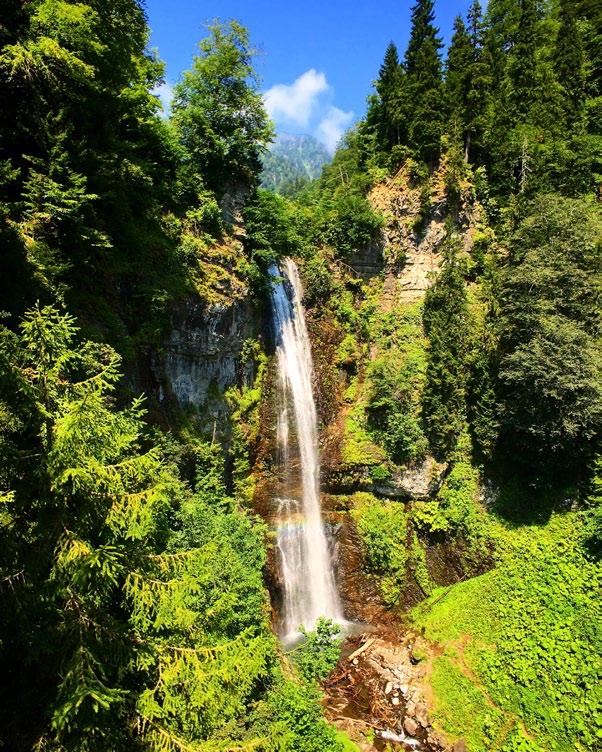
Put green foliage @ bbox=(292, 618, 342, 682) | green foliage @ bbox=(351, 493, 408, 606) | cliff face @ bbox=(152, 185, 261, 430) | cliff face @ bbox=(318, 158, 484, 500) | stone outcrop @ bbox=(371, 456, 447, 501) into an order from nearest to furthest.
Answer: green foliage @ bbox=(292, 618, 342, 682) < cliff face @ bbox=(152, 185, 261, 430) < green foliage @ bbox=(351, 493, 408, 606) < stone outcrop @ bbox=(371, 456, 447, 501) < cliff face @ bbox=(318, 158, 484, 500)

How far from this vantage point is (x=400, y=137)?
29.0m

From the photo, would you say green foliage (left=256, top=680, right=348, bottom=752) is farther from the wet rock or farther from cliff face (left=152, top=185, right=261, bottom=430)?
cliff face (left=152, top=185, right=261, bottom=430)

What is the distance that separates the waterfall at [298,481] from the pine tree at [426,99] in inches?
459

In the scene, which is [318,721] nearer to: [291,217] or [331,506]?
[331,506]

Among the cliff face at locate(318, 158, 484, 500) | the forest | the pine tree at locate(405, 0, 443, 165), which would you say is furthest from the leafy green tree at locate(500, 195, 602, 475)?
the pine tree at locate(405, 0, 443, 165)

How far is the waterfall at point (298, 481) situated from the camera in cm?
2191

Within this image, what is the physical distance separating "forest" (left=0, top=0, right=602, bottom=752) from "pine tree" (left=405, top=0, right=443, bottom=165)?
191 mm

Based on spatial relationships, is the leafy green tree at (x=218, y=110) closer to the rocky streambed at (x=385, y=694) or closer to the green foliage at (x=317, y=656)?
the green foliage at (x=317, y=656)

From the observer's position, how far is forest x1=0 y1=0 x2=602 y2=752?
22.4ft

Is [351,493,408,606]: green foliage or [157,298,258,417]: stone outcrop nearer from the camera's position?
[157,298,258,417]: stone outcrop

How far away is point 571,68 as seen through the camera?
28.8m

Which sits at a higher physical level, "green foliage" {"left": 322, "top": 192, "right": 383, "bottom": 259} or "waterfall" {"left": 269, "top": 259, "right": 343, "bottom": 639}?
"green foliage" {"left": 322, "top": 192, "right": 383, "bottom": 259}

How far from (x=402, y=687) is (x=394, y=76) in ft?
114

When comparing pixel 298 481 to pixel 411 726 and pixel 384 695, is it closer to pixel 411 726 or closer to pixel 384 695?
pixel 384 695
